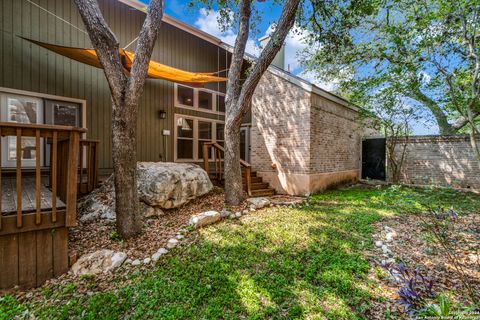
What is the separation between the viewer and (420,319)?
1.82 meters

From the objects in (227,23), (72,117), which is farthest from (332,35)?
(72,117)

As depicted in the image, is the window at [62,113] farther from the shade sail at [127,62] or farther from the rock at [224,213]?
the rock at [224,213]

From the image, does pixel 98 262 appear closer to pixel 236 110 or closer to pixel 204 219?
pixel 204 219

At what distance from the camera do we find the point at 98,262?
287 cm

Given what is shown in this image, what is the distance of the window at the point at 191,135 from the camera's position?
8195 millimetres

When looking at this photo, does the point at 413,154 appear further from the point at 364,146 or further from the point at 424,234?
the point at 424,234

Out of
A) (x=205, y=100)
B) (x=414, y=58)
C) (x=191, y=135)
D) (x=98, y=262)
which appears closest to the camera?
(x=98, y=262)

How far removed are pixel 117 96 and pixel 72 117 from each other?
3.99m

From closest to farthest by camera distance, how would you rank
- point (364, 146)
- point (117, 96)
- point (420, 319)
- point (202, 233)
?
1. point (420, 319)
2. point (117, 96)
3. point (202, 233)
4. point (364, 146)

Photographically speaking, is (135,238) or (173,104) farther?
(173,104)

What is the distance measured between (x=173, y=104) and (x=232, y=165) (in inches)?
165

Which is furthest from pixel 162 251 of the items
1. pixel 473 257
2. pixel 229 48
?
pixel 229 48

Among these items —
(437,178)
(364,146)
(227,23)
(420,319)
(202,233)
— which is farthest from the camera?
(364,146)

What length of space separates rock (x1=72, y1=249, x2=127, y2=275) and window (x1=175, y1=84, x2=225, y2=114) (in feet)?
20.2
